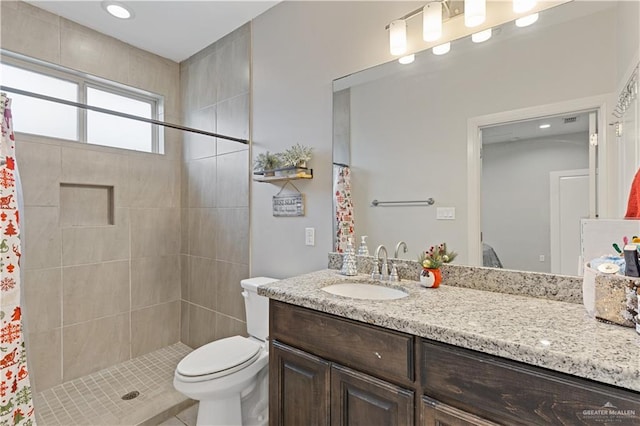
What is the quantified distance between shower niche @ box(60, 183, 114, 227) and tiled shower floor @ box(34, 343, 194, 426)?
1.12 meters

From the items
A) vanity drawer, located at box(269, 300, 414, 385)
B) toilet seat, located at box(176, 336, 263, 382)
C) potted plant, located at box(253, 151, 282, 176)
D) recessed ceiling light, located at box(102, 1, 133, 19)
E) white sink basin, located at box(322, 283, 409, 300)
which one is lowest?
toilet seat, located at box(176, 336, 263, 382)

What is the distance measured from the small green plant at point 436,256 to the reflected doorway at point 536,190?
0.46 feet

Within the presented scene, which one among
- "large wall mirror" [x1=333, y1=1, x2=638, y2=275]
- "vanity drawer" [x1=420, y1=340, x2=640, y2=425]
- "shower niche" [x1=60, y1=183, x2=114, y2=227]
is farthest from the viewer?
"shower niche" [x1=60, y1=183, x2=114, y2=227]

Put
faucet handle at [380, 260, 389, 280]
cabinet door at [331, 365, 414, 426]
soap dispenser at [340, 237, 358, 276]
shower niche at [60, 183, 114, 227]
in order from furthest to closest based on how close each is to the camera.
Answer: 1. shower niche at [60, 183, 114, 227]
2. soap dispenser at [340, 237, 358, 276]
3. faucet handle at [380, 260, 389, 280]
4. cabinet door at [331, 365, 414, 426]

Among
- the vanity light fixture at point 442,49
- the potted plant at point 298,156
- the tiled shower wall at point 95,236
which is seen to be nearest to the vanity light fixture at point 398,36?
the vanity light fixture at point 442,49

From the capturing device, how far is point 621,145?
3.38 ft

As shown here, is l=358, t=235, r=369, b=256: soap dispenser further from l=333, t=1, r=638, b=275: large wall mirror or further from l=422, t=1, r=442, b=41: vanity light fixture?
l=422, t=1, r=442, b=41: vanity light fixture

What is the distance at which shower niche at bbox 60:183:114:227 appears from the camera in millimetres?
2199

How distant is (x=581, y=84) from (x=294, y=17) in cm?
162

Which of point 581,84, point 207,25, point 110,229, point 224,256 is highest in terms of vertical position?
point 207,25

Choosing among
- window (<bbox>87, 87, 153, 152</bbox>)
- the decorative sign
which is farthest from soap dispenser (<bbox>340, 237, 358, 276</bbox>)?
window (<bbox>87, 87, 153, 152</bbox>)

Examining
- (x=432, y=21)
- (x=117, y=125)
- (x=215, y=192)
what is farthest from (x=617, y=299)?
(x=117, y=125)

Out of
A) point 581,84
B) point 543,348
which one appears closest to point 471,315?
point 543,348

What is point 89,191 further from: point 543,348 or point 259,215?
point 543,348
